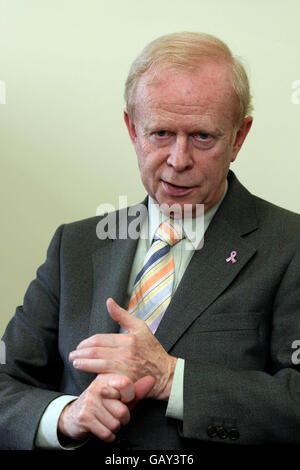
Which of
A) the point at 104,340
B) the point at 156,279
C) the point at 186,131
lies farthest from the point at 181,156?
the point at 104,340

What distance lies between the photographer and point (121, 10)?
2652 mm

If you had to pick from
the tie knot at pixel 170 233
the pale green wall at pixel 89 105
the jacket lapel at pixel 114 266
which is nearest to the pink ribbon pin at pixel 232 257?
the tie knot at pixel 170 233

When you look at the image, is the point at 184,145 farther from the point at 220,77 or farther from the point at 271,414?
the point at 271,414

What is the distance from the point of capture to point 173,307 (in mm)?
1791

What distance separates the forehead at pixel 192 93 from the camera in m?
1.81

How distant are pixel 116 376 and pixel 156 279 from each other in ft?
1.07

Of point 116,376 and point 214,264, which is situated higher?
point 214,264

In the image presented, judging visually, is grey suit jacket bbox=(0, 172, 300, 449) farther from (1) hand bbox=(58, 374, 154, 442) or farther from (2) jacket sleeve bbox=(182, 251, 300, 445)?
(1) hand bbox=(58, 374, 154, 442)

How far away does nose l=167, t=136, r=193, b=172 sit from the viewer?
1.81 m

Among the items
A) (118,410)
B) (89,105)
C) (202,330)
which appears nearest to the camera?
(118,410)

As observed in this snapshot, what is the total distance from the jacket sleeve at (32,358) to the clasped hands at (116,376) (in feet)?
0.35

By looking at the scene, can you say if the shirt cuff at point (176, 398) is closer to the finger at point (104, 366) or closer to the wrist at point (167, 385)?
the wrist at point (167, 385)

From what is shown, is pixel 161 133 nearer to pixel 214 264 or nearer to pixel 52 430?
pixel 214 264

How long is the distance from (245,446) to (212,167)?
2.09 ft
